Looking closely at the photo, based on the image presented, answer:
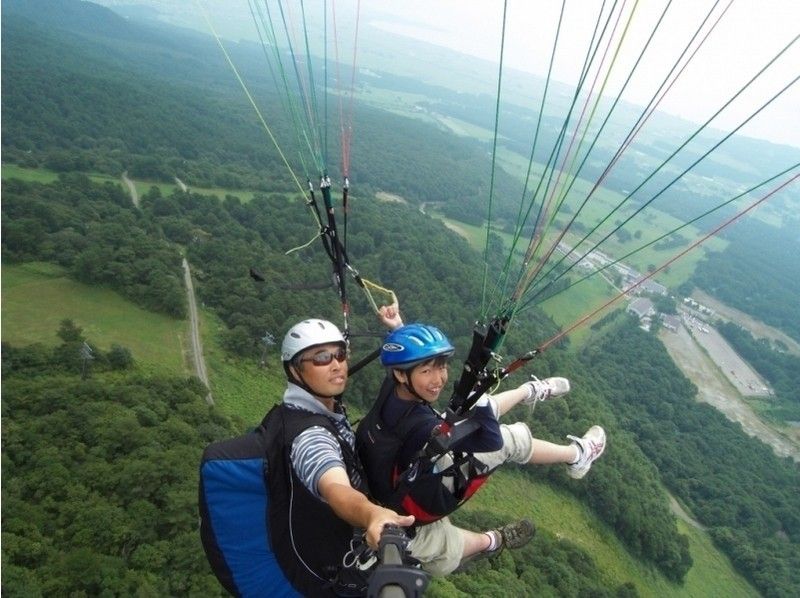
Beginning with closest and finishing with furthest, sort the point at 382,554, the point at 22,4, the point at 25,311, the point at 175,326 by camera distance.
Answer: the point at 382,554
the point at 25,311
the point at 175,326
the point at 22,4

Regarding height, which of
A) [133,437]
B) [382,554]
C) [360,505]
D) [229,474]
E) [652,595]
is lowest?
[652,595]

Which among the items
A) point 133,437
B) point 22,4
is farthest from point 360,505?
point 22,4

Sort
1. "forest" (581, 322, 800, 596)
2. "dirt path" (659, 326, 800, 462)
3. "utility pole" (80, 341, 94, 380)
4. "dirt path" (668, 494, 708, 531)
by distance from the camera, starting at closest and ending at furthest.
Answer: "utility pole" (80, 341, 94, 380) → "forest" (581, 322, 800, 596) → "dirt path" (668, 494, 708, 531) → "dirt path" (659, 326, 800, 462)

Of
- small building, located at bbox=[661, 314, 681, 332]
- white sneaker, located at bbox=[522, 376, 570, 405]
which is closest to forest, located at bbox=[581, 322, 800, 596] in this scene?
small building, located at bbox=[661, 314, 681, 332]

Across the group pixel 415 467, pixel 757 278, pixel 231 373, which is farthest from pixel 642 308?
pixel 415 467

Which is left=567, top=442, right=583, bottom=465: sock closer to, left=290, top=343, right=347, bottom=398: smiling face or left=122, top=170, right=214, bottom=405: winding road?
left=290, top=343, right=347, bottom=398: smiling face

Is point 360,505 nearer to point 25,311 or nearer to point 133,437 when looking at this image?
point 133,437

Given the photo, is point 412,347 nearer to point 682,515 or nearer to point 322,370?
point 322,370
